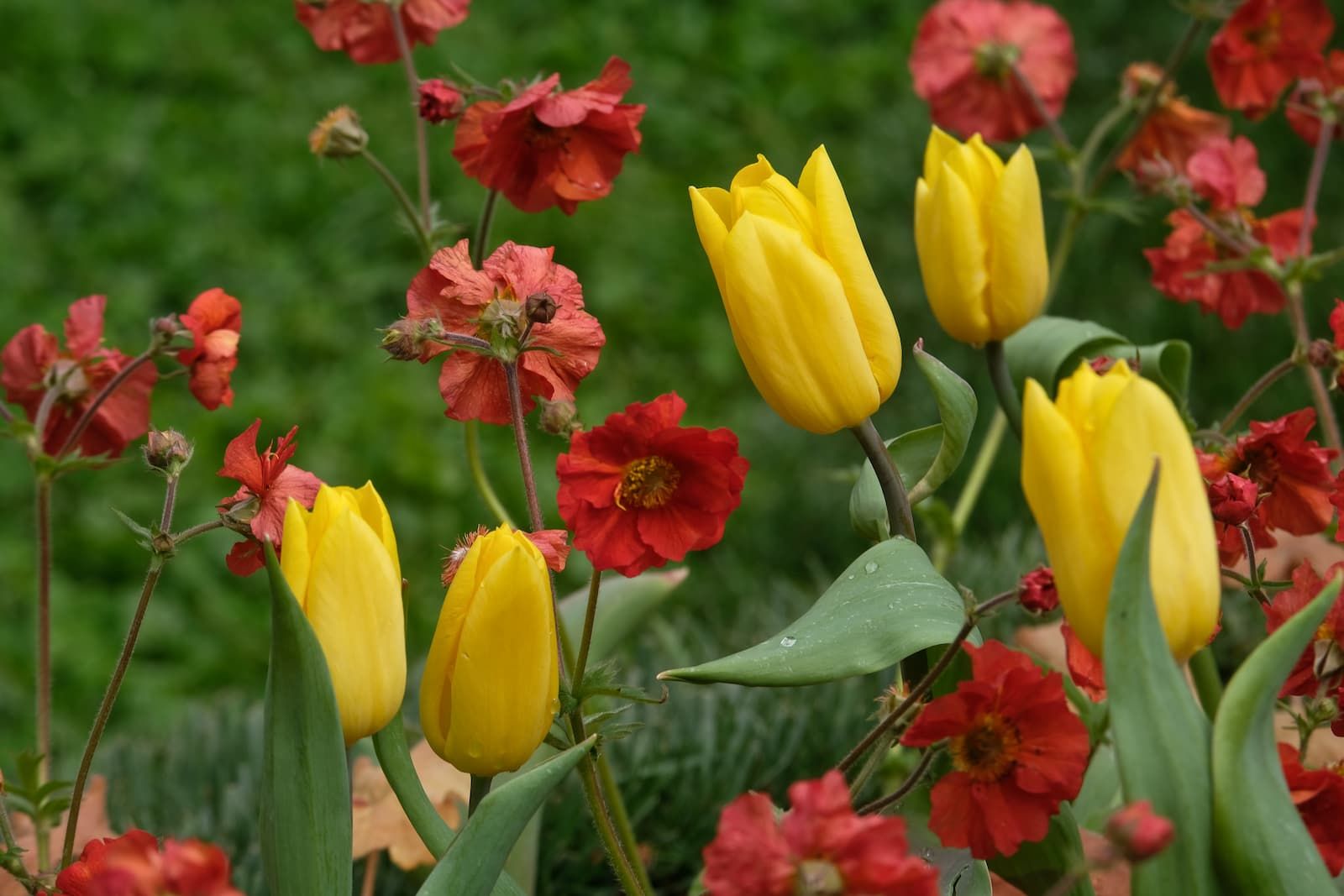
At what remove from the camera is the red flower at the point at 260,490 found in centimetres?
62

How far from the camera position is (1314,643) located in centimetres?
63

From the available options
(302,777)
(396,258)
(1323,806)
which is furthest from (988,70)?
(396,258)

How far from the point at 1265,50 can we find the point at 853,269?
57cm

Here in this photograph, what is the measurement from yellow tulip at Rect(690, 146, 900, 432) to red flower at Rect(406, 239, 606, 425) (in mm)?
71

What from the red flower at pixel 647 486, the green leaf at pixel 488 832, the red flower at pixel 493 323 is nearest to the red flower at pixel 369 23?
the red flower at pixel 493 323

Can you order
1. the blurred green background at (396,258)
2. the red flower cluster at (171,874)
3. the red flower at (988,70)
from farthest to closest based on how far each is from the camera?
the blurred green background at (396,258)
the red flower at (988,70)
the red flower cluster at (171,874)

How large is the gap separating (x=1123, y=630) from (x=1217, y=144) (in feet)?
1.70

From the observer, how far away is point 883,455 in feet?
2.07

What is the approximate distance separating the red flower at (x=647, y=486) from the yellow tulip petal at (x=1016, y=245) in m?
0.17

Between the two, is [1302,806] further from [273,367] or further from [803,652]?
[273,367]

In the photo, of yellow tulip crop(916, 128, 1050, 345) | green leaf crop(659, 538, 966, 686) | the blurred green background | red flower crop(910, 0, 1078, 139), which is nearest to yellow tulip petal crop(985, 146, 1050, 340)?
yellow tulip crop(916, 128, 1050, 345)

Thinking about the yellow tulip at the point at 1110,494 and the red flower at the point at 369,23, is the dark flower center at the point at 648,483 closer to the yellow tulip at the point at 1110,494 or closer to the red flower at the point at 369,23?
the yellow tulip at the point at 1110,494

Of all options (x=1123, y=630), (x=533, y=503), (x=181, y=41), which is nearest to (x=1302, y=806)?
(x=1123, y=630)

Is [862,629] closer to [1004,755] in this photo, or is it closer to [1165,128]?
[1004,755]
